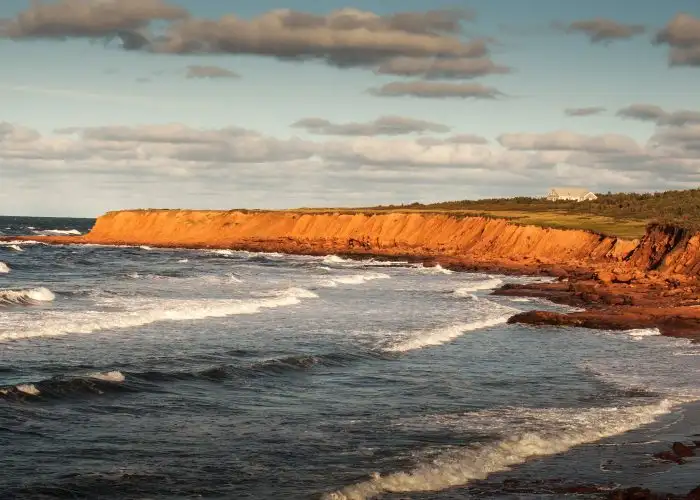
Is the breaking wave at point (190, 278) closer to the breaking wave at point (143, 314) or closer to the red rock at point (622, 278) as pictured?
the breaking wave at point (143, 314)

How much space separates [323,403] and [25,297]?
26.0m

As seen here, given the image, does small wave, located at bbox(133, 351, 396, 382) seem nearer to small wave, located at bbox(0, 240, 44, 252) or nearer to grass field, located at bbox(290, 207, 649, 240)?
grass field, located at bbox(290, 207, 649, 240)

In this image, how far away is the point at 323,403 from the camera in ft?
68.9

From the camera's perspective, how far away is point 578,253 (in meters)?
78.4

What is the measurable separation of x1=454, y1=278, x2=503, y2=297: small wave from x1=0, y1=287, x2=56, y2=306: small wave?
2198cm

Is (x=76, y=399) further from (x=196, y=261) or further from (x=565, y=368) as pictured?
(x=196, y=261)

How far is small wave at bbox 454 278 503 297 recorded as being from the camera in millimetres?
54553

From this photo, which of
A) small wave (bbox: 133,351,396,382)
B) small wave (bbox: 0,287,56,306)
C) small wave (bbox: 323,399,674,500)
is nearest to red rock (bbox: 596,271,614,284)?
small wave (bbox: 133,351,396,382)

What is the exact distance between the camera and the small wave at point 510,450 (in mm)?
14469

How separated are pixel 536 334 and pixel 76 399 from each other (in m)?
19.2

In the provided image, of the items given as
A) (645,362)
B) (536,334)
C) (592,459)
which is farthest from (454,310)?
(592,459)

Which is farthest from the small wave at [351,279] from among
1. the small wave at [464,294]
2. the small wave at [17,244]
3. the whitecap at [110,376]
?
the small wave at [17,244]

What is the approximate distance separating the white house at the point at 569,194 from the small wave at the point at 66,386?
13281 centimetres

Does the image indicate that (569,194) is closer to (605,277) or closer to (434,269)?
(434,269)
